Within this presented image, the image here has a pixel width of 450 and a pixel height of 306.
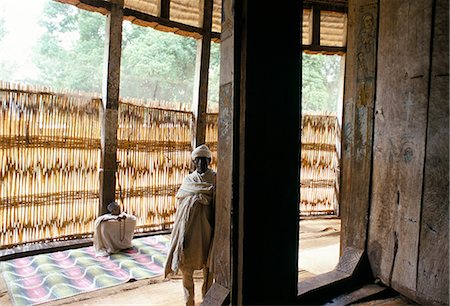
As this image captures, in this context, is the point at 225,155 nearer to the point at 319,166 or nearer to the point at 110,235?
the point at 110,235

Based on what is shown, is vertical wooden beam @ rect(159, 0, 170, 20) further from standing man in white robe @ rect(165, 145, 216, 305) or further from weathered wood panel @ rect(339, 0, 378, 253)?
weathered wood panel @ rect(339, 0, 378, 253)

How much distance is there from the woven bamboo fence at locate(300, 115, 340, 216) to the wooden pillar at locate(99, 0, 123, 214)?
172 inches

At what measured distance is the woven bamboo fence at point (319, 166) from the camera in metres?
8.10

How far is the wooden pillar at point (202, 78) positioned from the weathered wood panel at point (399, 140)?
195 inches

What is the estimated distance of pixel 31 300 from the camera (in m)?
3.60

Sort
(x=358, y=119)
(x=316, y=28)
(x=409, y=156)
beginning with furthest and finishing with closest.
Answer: (x=316, y=28)
(x=358, y=119)
(x=409, y=156)

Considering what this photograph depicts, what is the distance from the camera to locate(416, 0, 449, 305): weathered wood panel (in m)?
1.63

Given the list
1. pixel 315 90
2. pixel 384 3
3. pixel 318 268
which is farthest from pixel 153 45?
pixel 384 3

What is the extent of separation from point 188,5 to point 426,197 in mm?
6046

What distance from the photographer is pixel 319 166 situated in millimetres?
8227

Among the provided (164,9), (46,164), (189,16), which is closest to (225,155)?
(46,164)

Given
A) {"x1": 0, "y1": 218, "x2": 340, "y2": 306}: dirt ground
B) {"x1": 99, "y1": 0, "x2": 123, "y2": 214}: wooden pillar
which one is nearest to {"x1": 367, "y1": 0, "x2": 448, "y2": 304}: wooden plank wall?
{"x1": 0, "y1": 218, "x2": 340, "y2": 306}: dirt ground

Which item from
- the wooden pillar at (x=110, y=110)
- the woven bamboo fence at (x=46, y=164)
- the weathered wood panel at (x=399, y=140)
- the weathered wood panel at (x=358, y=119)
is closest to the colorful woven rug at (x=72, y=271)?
the woven bamboo fence at (x=46, y=164)

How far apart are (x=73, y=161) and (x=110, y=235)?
1.32m
